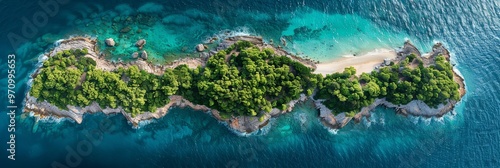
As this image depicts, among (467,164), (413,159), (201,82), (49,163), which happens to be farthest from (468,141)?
(49,163)

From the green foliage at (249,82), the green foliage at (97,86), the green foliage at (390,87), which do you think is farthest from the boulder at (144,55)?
the green foliage at (390,87)

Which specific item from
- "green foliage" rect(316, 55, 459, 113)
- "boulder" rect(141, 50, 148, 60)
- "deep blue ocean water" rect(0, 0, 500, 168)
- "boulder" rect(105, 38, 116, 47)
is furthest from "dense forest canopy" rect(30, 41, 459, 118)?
"deep blue ocean water" rect(0, 0, 500, 168)

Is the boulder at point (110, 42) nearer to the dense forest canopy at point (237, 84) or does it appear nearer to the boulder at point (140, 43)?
the boulder at point (140, 43)

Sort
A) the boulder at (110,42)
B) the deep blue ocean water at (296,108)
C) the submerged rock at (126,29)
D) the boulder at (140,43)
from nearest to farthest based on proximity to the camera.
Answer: the deep blue ocean water at (296,108)
the boulder at (110,42)
the boulder at (140,43)
the submerged rock at (126,29)

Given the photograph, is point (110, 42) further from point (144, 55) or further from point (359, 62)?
point (359, 62)

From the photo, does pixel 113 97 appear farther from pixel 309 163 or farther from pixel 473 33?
pixel 473 33

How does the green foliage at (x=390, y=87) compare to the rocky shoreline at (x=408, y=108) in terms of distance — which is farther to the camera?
the rocky shoreline at (x=408, y=108)

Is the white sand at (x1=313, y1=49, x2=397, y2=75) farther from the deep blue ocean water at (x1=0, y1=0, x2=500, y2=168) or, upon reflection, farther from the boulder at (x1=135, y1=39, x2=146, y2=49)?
the boulder at (x1=135, y1=39, x2=146, y2=49)

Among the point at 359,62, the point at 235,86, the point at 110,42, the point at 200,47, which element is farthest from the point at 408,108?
the point at 110,42
